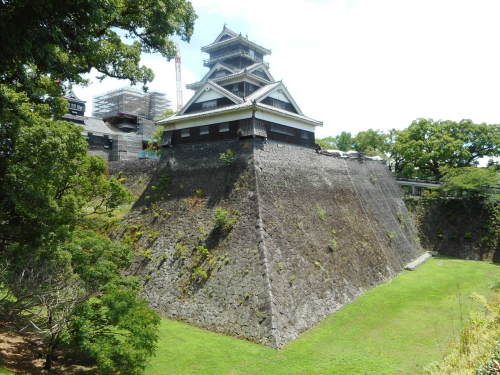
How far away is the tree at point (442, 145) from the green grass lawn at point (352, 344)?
20.1 meters

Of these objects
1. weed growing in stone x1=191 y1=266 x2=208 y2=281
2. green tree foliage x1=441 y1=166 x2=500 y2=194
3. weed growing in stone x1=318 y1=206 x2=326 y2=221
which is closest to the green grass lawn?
weed growing in stone x1=191 y1=266 x2=208 y2=281

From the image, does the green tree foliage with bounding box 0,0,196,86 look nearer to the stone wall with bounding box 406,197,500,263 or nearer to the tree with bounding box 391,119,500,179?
the stone wall with bounding box 406,197,500,263

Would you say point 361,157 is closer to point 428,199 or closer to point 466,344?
point 428,199

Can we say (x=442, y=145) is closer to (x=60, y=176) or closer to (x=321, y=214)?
(x=321, y=214)

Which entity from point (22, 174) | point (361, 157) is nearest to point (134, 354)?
point (22, 174)

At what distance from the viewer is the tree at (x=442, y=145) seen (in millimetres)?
36188

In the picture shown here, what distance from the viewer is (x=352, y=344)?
13.9m

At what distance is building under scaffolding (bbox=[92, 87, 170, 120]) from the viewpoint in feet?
187

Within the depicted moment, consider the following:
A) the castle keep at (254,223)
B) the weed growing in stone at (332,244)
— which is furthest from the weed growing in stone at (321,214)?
the weed growing in stone at (332,244)

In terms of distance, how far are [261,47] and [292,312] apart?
2124 cm

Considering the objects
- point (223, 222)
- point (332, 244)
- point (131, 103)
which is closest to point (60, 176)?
point (223, 222)

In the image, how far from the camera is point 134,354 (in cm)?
1036

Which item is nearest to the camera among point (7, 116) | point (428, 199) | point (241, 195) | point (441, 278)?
point (7, 116)

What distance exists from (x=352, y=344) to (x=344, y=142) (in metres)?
38.4
